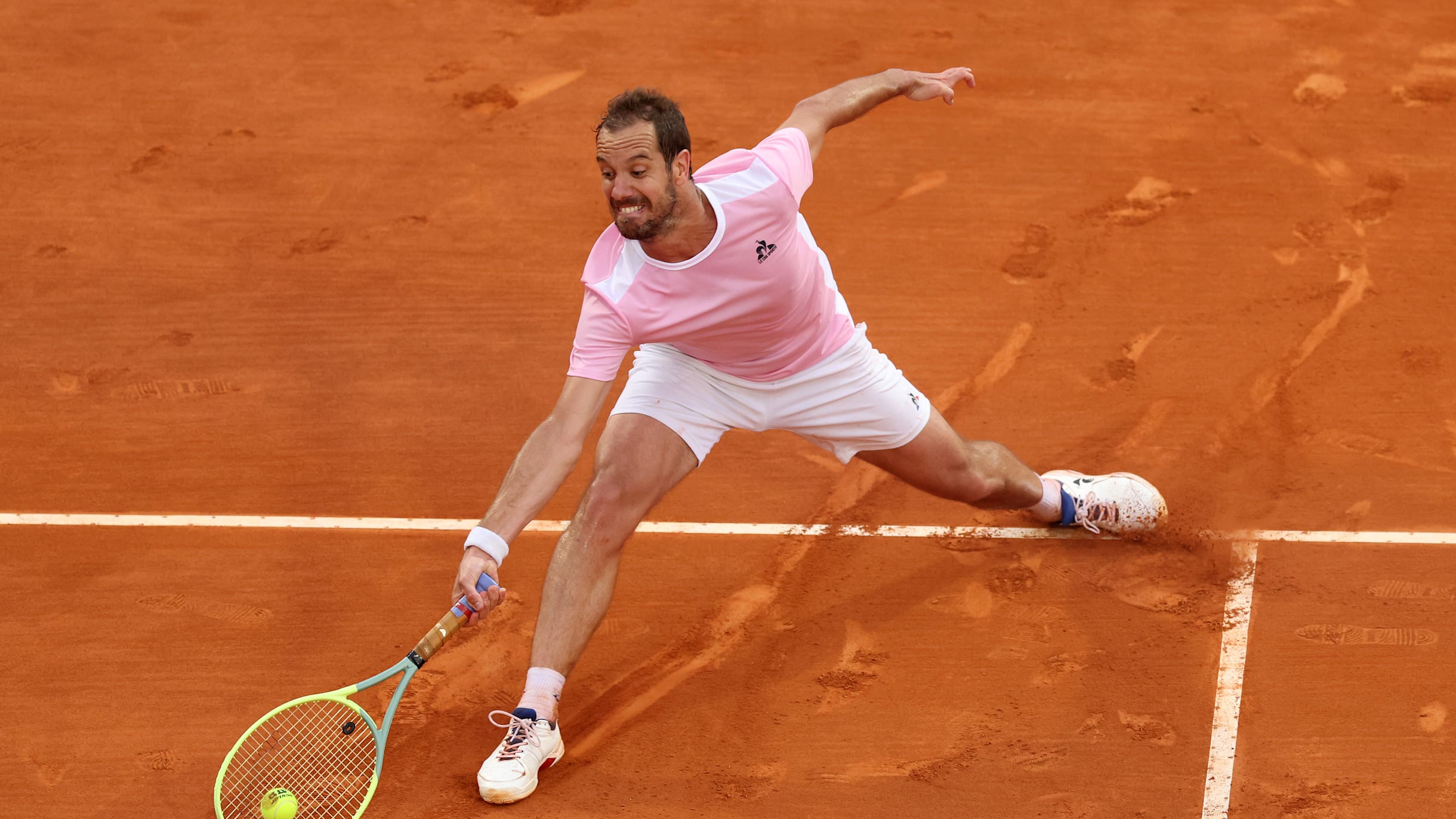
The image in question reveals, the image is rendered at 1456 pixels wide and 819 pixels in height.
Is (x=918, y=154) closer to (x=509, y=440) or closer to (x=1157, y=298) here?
(x=1157, y=298)

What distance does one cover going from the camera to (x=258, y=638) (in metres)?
5.58

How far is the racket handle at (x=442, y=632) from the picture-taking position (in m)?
4.45

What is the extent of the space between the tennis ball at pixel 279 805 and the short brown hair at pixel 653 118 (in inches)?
94.5

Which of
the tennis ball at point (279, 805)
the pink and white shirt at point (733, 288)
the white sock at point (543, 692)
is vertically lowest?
the tennis ball at point (279, 805)

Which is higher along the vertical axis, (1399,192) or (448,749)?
(1399,192)

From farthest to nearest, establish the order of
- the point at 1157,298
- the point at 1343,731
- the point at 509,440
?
the point at 1157,298
the point at 509,440
the point at 1343,731

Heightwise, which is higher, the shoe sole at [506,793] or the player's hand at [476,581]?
the player's hand at [476,581]

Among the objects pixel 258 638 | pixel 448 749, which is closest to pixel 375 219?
pixel 258 638

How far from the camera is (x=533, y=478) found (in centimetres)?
447

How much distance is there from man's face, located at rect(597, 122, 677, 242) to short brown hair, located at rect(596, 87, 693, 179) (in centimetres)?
2

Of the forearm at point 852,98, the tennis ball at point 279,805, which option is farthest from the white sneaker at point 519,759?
the forearm at point 852,98

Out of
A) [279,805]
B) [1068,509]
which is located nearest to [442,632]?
[279,805]

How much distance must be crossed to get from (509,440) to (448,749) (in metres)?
1.72

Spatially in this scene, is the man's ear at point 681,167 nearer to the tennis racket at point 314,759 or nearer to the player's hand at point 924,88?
the player's hand at point 924,88
